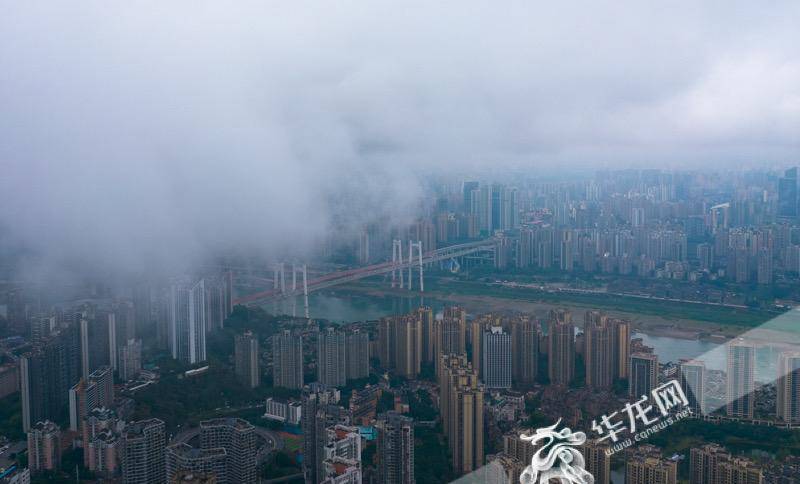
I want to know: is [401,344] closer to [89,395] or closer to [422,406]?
[422,406]

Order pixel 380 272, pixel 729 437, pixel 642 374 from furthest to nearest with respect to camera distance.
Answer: pixel 380 272 → pixel 642 374 → pixel 729 437

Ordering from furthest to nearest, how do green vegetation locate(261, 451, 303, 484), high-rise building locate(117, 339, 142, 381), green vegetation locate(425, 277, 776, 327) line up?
green vegetation locate(425, 277, 776, 327)
high-rise building locate(117, 339, 142, 381)
green vegetation locate(261, 451, 303, 484)

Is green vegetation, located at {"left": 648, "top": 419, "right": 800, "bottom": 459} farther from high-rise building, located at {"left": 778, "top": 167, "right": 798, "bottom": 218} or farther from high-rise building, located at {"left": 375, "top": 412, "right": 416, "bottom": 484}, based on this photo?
high-rise building, located at {"left": 778, "top": 167, "right": 798, "bottom": 218}

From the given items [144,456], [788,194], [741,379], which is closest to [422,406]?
[144,456]

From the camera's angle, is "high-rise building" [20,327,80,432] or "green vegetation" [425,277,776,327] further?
"green vegetation" [425,277,776,327]

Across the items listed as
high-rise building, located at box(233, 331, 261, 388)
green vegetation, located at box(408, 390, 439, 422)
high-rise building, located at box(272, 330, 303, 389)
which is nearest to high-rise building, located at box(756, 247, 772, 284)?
green vegetation, located at box(408, 390, 439, 422)

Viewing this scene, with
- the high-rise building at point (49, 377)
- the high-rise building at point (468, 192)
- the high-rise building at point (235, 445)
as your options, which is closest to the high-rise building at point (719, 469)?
the high-rise building at point (235, 445)
